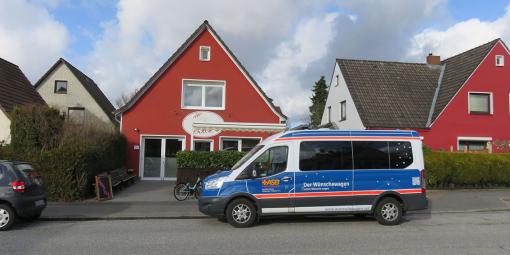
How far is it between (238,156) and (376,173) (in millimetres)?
7927

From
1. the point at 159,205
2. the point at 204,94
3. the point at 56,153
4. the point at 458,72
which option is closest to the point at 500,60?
Answer: the point at 458,72

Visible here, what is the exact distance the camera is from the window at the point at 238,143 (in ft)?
69.9

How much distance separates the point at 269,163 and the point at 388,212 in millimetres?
2989

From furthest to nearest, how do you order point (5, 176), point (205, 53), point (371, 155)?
point (205, 53), point (371, 155), point (5, 176)

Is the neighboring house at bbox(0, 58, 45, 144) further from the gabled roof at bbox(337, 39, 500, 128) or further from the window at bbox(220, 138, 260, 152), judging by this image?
the gabled roof at bbox(337, 39, 500, 128)

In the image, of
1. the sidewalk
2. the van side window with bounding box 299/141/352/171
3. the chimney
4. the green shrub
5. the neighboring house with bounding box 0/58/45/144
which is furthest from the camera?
the chimney

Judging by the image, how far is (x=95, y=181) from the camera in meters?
15.0

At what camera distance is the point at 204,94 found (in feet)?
71.5

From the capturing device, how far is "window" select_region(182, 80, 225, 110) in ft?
70.9

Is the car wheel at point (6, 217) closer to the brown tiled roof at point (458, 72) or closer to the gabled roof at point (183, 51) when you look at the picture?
the gabled roof at point (183, 51)

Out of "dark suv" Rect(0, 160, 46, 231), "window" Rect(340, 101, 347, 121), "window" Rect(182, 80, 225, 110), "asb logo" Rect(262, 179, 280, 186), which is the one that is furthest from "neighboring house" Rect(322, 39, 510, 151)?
"dark suv" Rect(0, 160, 46, 231)

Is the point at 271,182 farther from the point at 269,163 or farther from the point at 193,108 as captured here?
the point at 193,108

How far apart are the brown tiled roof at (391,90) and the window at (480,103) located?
2.02 m

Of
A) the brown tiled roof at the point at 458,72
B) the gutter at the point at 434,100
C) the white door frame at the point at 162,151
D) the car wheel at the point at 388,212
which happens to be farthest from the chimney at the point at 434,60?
the car wheel at the point at 388,212
